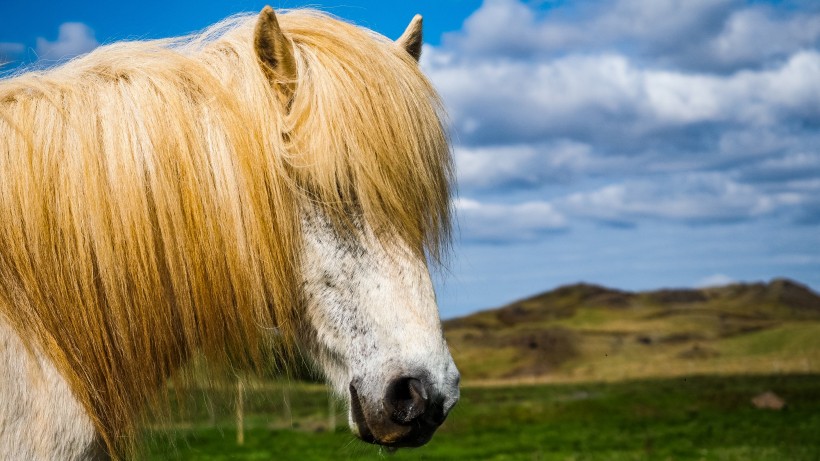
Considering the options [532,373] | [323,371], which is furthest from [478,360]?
[323,371]

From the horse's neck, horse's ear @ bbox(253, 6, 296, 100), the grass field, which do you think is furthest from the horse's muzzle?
the grass field

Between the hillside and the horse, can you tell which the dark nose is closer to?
the horse

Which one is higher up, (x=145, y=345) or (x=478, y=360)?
(x=145, y=345)

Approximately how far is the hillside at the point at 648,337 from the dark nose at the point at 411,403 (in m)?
85.7

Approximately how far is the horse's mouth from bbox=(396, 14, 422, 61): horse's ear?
1684 mm

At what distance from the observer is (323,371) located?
2.87m

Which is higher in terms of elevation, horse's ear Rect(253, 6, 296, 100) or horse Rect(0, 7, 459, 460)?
horse's ear Rect(253, 6, 296, 100)

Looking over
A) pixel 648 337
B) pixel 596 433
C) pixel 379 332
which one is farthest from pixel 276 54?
pixel 648 337

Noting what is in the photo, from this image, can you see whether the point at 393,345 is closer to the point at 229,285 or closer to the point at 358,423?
the point at 358,423

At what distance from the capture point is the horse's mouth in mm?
2496

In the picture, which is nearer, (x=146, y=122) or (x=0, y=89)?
(x=146, y=122)

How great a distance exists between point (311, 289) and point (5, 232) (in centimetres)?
114

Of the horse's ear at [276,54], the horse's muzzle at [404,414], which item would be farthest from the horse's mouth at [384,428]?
the horse's ear at [276,54]

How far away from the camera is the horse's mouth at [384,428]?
8.19 feet
